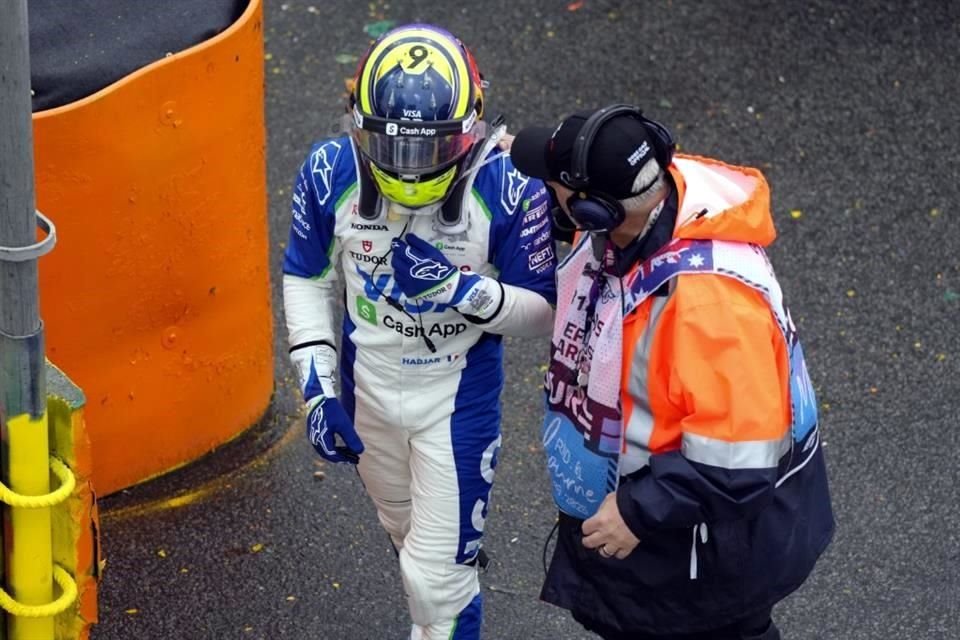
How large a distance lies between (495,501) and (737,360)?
87.0 inches

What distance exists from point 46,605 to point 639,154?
1582 millimetres

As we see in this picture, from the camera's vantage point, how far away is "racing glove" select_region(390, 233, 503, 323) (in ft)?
12.6

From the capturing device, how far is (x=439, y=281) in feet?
12.6

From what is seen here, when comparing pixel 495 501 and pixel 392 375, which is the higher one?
pixel 392 375

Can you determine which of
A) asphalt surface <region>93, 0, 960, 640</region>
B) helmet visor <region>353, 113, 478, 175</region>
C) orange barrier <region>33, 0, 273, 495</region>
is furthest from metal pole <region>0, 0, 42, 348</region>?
asphalt surface <region>93, 0, 960, 640</region>

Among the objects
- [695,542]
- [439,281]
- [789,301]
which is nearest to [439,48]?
[439,281]

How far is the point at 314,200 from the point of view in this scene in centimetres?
402

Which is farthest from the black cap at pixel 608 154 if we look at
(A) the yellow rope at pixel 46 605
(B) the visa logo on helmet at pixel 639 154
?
(A) the yellow rope at pixel 46 605

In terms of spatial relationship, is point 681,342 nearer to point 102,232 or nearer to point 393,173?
point 393,173

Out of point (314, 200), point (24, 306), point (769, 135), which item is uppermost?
point (24, 306)

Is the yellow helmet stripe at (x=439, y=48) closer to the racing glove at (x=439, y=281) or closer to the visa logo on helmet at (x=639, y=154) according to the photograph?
the racing glove at (x=439, y=281)

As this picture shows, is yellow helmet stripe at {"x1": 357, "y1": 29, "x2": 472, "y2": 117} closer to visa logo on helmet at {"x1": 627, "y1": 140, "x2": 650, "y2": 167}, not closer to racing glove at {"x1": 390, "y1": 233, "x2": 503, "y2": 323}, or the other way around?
racing glove at {"x1": 390, "y1": 233, "x2": 503, "y2": 323}

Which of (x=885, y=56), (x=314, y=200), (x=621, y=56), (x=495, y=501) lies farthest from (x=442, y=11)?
(x=314, y=200)

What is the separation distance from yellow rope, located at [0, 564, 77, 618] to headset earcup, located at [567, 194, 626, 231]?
4.43 feet
